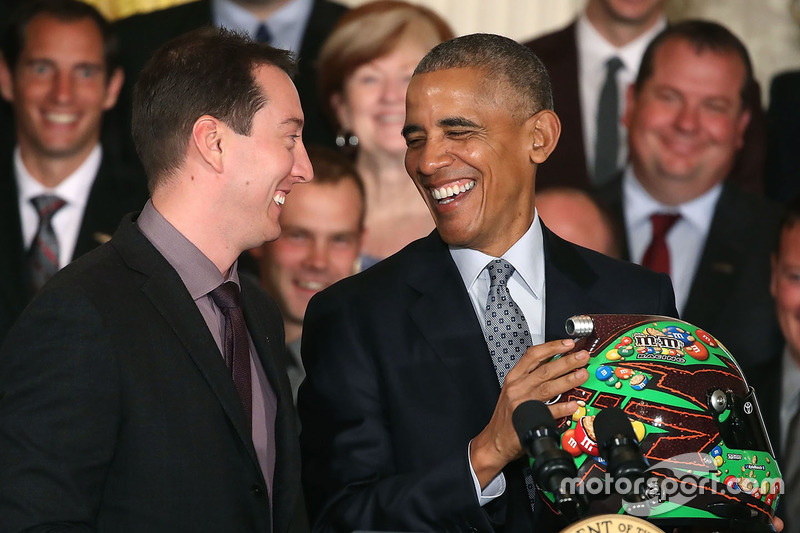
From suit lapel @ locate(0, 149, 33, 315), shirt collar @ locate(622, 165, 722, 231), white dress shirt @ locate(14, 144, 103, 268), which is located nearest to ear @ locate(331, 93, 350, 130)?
white dress shirt @ locate(14, 144, 103, 268)

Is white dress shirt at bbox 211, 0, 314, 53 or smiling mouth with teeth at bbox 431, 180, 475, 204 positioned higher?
white dress shirt at bbox 211, 0, 314, 53

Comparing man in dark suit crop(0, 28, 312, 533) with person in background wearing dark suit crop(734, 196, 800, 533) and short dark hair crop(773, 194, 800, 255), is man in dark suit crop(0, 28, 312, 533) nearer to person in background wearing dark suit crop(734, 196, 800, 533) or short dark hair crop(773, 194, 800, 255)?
person in background wearing dark suit crop(734, 196, 800, 533)

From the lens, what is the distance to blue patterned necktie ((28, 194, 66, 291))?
4.62 meters

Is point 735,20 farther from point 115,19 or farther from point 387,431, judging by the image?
point 387,431

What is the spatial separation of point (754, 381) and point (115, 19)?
3317 millimetres

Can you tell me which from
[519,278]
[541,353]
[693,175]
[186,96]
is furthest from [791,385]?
[186,96]

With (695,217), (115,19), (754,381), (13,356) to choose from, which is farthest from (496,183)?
(115,19)

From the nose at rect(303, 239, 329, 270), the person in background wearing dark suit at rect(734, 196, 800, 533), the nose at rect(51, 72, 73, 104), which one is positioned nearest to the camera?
the person in background wearing dark suit at rect(734, 196, 800, 533)

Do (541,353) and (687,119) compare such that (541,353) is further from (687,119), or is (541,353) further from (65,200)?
(65,200)

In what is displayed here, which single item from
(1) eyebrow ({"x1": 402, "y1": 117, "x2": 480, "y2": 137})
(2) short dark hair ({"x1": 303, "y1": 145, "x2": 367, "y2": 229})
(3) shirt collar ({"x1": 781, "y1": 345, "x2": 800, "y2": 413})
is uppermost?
(1) eyebrow ({"x1": 402, "y1": 117, "x2": 480, "y2": 137})

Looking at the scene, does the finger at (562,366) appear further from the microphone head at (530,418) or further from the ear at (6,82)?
the ear at (6,82)

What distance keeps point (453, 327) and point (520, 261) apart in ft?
0.86

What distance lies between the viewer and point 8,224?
4707mm

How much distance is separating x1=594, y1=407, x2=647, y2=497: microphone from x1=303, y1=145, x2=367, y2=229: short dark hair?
2.68m
